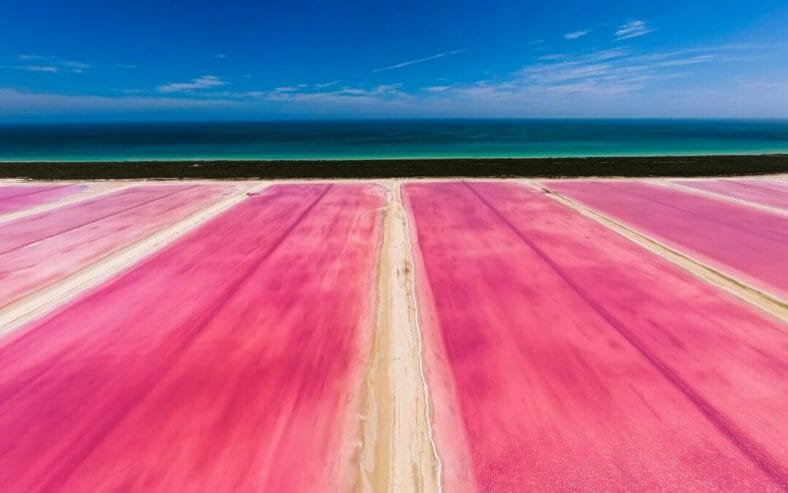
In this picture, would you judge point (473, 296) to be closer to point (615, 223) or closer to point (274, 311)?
point (274, 311)

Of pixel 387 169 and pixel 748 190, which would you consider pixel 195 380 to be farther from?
pixel 748 190

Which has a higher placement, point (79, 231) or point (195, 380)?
point (79, 231)

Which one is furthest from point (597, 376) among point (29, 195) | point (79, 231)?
point (29, 195)

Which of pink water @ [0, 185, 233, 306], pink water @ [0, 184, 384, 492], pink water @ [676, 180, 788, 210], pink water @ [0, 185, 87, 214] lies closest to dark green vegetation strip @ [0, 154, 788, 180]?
pink water @ [676, 180, 788, 210]

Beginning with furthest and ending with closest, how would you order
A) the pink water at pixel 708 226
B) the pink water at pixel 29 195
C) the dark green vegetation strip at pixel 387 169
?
the dark green vegetation strip at pixel 387 169 → the pink water at pixel 29 195 → the pink water at pixel 708 226

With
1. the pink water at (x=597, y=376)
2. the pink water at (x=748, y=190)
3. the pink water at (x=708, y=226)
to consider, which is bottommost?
the pink water at (x=597, y=376)

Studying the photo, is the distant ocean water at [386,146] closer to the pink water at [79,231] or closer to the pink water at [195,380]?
the pink water at [79,231]

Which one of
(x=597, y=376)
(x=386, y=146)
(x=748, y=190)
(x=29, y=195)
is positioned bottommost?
(x=597, y=376)

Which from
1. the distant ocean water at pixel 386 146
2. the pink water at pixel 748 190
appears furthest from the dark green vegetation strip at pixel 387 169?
the distant ocean water at pixel 386 146
